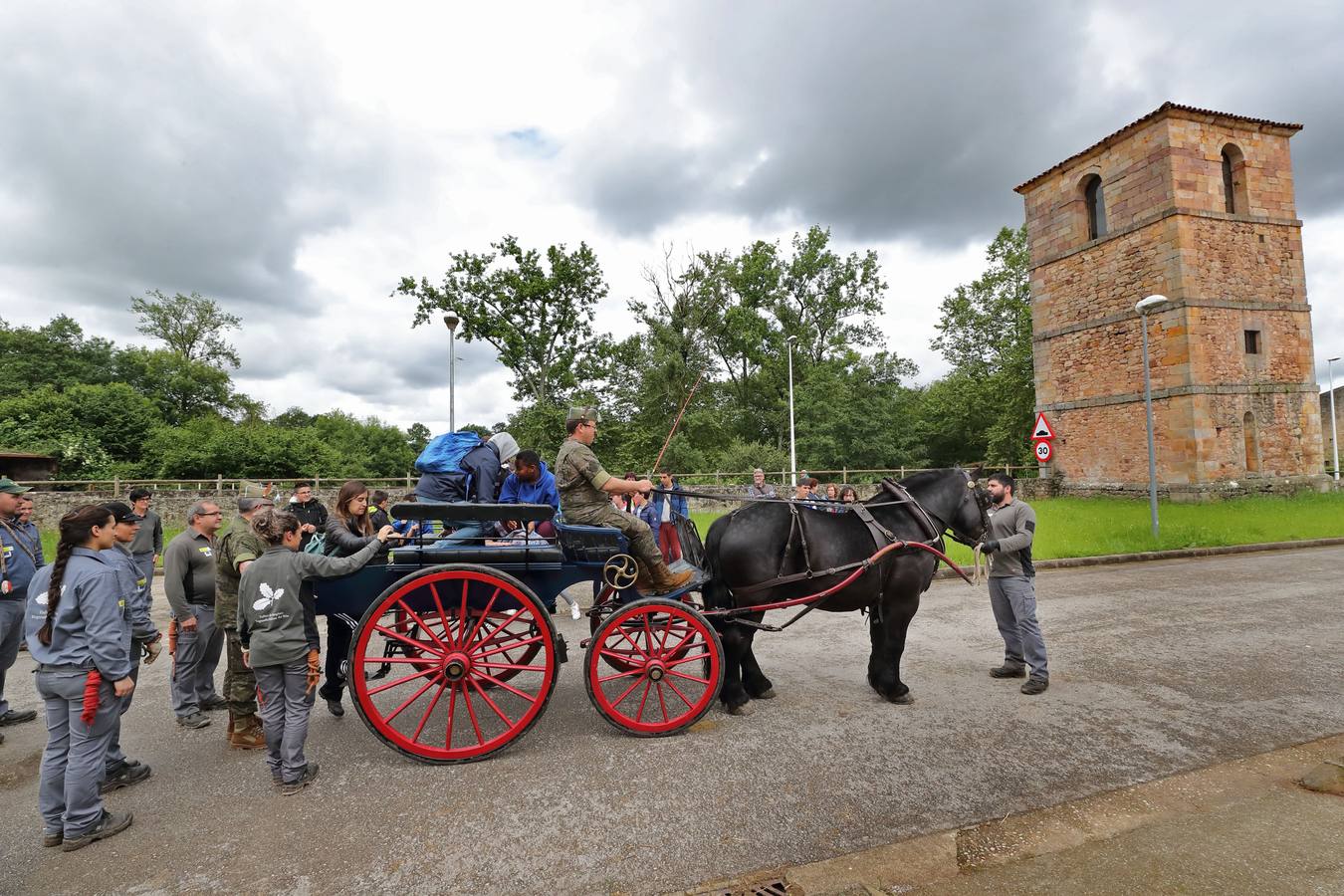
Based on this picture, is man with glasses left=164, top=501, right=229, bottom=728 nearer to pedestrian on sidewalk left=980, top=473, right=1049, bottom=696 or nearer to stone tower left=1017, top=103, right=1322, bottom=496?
pedestrian on sidewalk left=980, top=473, right=1049, bottom=696

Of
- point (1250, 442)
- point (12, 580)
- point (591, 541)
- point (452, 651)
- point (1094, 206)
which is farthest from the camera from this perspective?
point (1094, 206)

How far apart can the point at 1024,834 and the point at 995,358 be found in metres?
34.2

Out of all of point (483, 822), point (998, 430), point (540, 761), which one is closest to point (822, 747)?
point (540, 761)

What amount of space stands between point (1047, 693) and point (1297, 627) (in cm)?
379

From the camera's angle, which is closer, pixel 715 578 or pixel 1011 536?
pixel 715 578

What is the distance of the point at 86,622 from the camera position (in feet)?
9.41

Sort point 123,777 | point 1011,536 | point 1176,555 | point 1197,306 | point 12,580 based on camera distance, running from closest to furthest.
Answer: point 123,777, point 12,580, point 1011,536, point 1176,555, point 1197,306

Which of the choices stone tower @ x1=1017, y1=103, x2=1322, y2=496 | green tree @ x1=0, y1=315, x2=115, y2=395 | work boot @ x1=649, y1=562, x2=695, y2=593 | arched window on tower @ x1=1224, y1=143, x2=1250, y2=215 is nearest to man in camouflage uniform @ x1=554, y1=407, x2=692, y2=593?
work boot @ x1=649, y1=562, x2=695, y2=593

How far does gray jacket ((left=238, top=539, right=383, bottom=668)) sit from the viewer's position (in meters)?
3.26

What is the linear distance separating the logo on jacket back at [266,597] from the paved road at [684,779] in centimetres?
97

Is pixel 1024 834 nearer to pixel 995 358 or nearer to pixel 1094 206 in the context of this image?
pixel 1094 206

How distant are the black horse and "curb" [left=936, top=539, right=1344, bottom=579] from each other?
217 inches

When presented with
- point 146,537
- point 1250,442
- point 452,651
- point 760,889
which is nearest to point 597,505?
point 452,651

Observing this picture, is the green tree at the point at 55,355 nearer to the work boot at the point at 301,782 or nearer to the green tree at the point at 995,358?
the work boot at the point at 301,782
